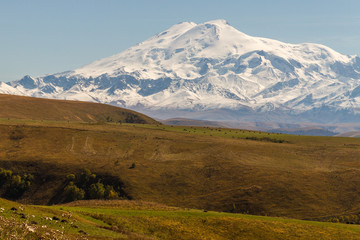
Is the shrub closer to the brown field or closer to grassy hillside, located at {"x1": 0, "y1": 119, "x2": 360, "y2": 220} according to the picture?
grassy hillside, located at {"x1": 0, "y1": 119, "x2": 360, "y2": 220}

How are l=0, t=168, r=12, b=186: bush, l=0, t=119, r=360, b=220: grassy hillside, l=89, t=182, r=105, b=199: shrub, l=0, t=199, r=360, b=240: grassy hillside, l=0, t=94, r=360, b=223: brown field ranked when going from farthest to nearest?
l=0, t=168, r=12, b=186: bush
l=0, t=119, r=360, b=220: grassy hillside
l=0, t=94, r=360, b=223: brown field
l=89, t=182, r=105, b=199: shrub
l=0, t=199, r=360, b=240: grassy hillside

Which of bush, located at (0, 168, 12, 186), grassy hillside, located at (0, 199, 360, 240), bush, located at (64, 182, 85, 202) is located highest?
grassy hillside, located at (0, 199, 360, 240)

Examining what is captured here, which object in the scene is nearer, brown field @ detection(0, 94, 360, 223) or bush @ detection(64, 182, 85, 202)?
bush @ detection(64, 182, 85, 202)

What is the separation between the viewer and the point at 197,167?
13388 centimetres

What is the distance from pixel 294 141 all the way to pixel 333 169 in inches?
2015

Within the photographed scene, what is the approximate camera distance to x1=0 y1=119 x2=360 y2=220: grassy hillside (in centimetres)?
11000

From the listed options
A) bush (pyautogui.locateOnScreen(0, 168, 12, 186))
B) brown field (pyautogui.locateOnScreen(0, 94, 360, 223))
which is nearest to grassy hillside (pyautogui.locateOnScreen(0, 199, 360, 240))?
brown field (pyautogui.locateOnScreen(0, 94, 360, 223))

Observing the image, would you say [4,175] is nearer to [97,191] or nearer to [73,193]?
[73,193]

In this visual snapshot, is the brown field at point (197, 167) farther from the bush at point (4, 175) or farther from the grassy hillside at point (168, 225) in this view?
the grassy hillside at point (168, 225)

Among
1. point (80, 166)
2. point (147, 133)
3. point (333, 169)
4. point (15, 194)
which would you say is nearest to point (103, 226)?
point (15, 194)

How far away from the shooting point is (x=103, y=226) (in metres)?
48.2

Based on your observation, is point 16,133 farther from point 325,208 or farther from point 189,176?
point 325,208

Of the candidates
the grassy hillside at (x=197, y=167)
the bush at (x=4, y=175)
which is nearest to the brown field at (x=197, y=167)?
the grassy hillside at (x=197, y=167)

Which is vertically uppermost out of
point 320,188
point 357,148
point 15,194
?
point 357,148
